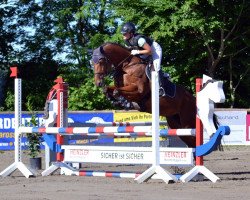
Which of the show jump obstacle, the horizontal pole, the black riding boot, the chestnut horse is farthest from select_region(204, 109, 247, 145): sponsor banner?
the horizontal pole

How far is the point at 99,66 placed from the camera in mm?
12117

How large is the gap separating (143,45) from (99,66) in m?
0.75

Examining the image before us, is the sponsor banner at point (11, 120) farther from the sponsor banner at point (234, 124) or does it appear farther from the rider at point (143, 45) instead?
the rider at point (143, 45)

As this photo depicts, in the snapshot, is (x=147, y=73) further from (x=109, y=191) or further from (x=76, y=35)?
(x=76, y=35)

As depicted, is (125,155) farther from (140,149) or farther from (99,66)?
(99,66)

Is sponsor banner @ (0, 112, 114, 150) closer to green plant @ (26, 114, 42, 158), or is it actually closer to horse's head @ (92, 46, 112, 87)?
green plant @ (26, 114, 42, 158)

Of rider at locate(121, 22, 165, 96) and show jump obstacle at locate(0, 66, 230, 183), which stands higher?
rider at locate(121, 22, 165, 96)

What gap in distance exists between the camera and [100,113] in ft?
74.4

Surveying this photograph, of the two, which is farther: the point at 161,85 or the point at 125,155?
the point at 161,85

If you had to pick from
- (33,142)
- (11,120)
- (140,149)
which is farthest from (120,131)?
(11,120)

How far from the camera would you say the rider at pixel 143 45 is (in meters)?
12.0

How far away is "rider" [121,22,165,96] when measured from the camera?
39.3 ft

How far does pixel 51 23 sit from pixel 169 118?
72.7 ft

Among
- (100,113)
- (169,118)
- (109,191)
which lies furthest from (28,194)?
(100,113)
